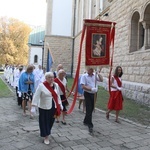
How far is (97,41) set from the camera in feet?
20.5

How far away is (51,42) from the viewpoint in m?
33.8

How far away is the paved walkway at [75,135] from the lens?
505 centimetres

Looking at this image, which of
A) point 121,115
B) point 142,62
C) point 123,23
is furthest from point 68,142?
point 123,23

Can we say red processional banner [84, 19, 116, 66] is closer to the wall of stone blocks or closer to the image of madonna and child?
the image of madonna and child

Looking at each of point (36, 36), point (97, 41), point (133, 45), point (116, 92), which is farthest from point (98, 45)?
point (36, 36)

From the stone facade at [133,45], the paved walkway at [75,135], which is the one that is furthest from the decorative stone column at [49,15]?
the paved walkway at [75,135]

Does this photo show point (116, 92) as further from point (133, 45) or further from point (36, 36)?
point (36, 36)

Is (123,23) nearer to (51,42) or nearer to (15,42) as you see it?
(51,42)

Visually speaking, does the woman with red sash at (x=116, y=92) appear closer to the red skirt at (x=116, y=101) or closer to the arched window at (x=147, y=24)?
the red skirt at (x=116, y=101)

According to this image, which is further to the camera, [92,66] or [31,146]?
[92,66]

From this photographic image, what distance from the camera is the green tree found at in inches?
2050

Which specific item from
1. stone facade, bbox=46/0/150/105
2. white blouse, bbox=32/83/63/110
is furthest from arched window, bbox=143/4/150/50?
white blouse, bbox=32/83/63/110

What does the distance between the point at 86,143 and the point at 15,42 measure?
169 feet

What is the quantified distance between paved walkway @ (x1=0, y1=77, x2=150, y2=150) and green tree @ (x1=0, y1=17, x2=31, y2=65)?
45998 millimetres
